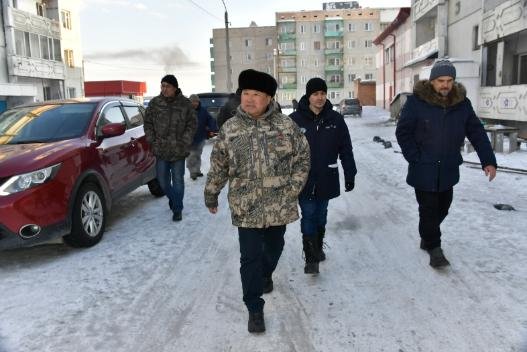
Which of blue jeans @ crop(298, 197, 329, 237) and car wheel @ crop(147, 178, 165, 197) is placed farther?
car wheel @ crop(147, 178, 165, 197)

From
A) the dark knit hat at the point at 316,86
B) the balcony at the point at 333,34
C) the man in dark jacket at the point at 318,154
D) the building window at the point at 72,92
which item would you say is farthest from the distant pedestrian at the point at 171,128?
the balcony at the point at 333,34

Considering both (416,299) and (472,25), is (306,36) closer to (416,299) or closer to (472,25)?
(472,25)

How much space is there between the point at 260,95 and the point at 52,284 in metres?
2.61

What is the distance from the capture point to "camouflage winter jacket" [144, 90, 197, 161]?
6082 mm

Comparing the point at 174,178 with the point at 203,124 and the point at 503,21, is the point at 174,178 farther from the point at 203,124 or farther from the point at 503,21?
the point at 503,21

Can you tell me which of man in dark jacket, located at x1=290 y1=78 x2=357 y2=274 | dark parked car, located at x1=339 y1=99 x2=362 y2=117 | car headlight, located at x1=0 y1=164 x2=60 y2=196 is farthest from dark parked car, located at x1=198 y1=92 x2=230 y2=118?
dark parked car, located at x1=339 y1=99 x2=362 y2=117

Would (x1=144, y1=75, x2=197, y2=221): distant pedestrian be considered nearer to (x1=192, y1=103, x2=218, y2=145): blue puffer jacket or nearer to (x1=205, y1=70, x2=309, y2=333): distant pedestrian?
(x1=205, y1=70, x2=309, y2=333): distant pedestrian

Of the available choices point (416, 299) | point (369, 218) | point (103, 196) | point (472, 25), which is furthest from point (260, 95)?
point (472, 25)

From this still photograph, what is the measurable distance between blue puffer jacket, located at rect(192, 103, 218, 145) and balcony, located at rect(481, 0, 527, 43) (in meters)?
11.2

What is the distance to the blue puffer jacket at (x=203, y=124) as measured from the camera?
9.71 metres

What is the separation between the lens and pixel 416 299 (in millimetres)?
3658

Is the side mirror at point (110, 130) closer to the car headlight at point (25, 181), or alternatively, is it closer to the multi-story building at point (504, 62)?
the car headlight at point (25, 181)

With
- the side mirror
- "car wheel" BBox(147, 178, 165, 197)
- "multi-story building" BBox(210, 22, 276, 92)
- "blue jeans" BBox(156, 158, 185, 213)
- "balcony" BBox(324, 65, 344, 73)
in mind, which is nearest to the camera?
the side mirror

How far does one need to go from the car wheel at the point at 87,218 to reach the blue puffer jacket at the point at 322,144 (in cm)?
242
